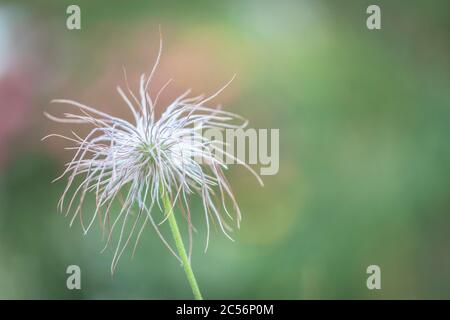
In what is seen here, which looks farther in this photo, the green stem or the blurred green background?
the blurred green background

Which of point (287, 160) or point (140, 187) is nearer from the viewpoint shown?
point (140, 187)

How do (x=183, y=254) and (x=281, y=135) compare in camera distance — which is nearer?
(x=183, y=254)

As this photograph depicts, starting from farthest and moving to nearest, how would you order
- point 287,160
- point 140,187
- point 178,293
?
point 287,160, point 178,293, point 140,187

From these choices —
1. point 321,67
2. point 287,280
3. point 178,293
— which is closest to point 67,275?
point 178,293

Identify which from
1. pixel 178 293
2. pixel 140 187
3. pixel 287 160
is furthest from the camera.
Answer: pixel 287 160

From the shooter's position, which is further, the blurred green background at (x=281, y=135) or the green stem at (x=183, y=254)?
the blurred green background at (x=281, y=135)

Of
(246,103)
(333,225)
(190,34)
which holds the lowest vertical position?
(333,225)

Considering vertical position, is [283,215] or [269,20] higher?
[269,20]

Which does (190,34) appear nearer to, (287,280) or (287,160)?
(287,160)
